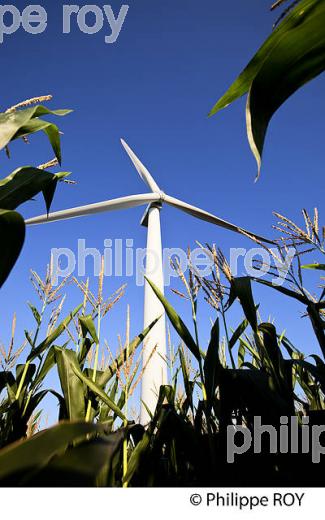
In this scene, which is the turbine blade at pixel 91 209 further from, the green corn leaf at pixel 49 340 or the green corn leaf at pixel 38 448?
the green corn leaf at pixel 38 448

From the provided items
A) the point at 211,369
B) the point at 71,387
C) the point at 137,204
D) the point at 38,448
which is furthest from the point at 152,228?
the point at 38,448

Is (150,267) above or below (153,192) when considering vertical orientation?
below

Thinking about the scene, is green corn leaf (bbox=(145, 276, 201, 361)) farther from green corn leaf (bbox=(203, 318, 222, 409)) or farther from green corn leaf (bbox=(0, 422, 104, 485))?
green corn leaf (bbox=(0, 422, 104, 485))

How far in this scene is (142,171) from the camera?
1167 centimetres

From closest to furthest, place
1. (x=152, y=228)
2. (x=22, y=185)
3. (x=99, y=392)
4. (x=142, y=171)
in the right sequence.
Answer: (x=22, y=185) < (x=99, y=392) < (x=152, y=228) < (x=142, y=171)

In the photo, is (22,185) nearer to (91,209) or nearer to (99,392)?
(99,392)

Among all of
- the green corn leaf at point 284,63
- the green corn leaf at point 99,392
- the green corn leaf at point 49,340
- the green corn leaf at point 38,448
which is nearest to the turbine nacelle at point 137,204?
the green corn leaf at point 49,340

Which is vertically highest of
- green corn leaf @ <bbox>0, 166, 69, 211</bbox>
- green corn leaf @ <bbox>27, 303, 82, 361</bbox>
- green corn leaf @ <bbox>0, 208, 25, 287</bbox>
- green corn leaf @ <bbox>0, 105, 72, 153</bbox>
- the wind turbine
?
the wind turbine

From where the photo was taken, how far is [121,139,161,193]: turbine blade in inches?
440

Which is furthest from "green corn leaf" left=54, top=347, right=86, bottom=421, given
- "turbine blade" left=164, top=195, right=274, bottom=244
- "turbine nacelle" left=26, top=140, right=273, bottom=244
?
"turbine blade" left=164, top=195, right=274, bottom=244
